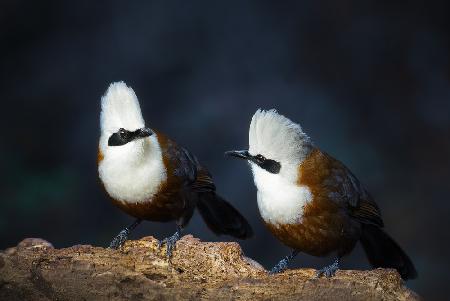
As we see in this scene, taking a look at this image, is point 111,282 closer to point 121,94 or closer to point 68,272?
point 68,272

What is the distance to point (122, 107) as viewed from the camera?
15.5 ft

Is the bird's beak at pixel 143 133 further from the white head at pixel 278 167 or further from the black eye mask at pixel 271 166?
the black eye mask at pixel 271 166

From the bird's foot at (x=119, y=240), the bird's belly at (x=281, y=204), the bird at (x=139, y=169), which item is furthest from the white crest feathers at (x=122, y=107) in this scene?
the bird's belly at (x=281, y=204)

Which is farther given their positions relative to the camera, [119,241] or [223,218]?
[223,218]

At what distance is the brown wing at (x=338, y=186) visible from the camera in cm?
457

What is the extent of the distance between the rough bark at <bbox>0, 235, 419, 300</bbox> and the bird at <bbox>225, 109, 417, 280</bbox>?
0.55ft

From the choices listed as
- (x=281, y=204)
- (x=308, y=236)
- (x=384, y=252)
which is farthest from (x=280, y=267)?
(x=384, y=252)

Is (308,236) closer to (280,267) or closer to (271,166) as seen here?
(280,267)

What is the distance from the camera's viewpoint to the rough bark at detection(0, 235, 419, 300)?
4.09m

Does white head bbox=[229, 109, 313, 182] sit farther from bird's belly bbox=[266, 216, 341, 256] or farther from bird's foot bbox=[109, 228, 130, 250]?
bird's foot bbox=[109, 228, 130, 250]

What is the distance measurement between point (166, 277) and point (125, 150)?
791 millimetres

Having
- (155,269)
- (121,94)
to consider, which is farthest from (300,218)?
(121,94)

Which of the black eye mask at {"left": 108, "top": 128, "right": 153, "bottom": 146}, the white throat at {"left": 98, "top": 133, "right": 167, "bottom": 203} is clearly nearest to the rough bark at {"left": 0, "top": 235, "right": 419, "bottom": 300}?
the white throat at {"left": 98, "top": 133, "right": 167, "bottom": 203}

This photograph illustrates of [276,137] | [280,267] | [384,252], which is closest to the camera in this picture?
[276,137]
